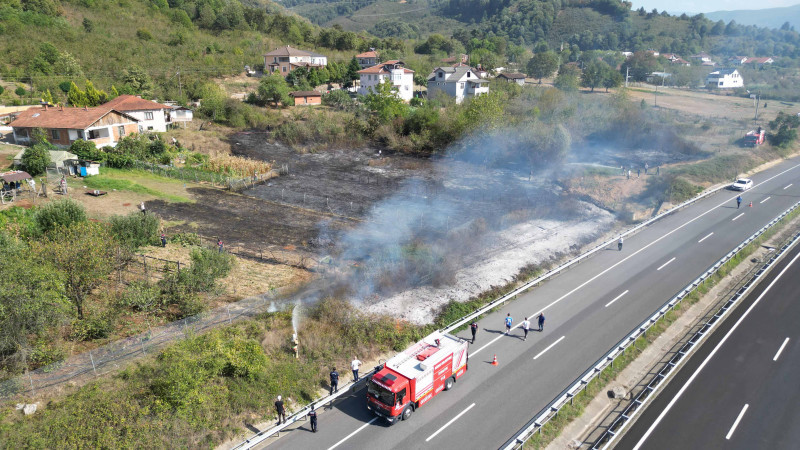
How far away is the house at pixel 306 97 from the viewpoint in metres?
79.9

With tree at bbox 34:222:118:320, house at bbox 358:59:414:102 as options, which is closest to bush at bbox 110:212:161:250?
tree at bbox 34:222:118:320

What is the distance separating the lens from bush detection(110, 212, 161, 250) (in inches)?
1113

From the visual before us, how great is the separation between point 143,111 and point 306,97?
96.3ft

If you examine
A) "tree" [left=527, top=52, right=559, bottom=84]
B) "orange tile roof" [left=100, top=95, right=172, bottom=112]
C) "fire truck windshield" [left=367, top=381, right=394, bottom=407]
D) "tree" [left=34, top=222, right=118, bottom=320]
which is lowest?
"fire truck windshield" [left=367, top=381, right=394, bottom=407]

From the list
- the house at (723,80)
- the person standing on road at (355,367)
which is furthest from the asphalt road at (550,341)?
the house at (723,80)

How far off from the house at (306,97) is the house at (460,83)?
21.8 meters

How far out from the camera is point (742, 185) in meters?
47.0

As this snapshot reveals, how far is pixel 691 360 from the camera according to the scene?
21.3 m

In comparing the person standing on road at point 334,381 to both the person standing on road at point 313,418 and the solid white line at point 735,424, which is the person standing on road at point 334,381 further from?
the solid white line at point 735,424

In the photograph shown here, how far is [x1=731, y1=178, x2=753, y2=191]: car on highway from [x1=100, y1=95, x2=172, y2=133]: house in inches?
2587

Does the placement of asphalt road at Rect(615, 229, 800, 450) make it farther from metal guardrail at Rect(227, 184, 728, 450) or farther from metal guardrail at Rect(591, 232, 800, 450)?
metal guardrail at Rect(227, 184, 728, 450)

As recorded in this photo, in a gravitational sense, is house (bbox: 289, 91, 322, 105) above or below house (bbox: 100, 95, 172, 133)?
above

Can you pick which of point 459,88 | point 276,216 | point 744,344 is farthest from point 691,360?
point 459,88

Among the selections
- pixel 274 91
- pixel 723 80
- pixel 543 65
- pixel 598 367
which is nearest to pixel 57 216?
pixel 598 367
